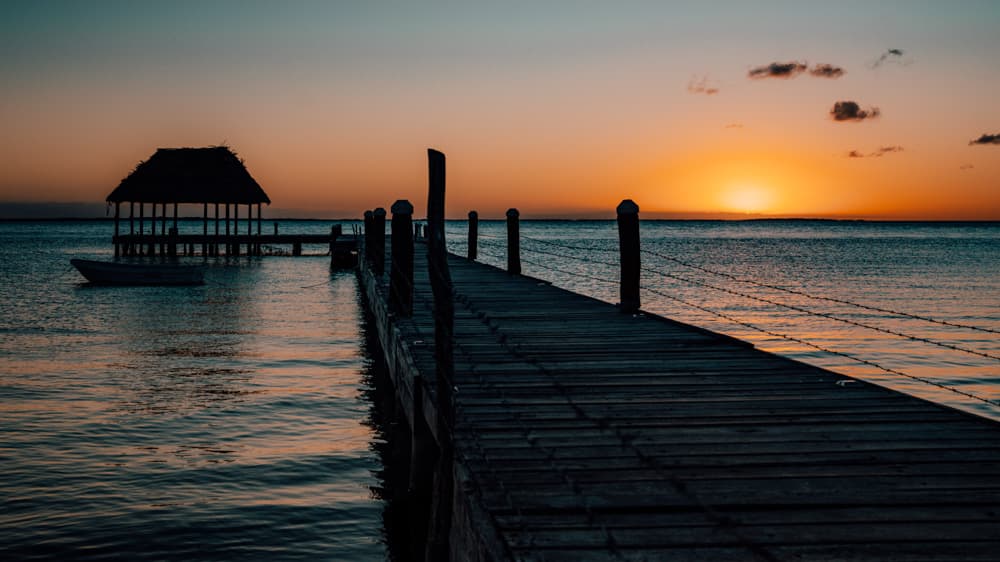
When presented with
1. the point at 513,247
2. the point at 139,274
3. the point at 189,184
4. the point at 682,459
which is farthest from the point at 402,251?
the point at 189,184

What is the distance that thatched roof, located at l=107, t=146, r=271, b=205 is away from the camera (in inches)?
1970

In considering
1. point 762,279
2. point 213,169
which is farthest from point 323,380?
point 213,169

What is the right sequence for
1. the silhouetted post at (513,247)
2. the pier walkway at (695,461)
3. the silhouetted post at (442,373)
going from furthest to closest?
the silhouetted post at (513,247), the silhouetted post at (442,373), the pier walkway at (695,461)

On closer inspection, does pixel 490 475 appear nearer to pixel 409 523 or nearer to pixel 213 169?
pixel 409 523

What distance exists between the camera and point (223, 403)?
11.8 meters

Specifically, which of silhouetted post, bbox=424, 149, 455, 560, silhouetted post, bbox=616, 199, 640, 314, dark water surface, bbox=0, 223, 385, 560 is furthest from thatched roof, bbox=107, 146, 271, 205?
silhouetted post, bbox=424, 149, 455, 560

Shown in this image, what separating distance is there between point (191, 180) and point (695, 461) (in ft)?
166

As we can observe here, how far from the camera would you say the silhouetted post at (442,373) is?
5109 mm

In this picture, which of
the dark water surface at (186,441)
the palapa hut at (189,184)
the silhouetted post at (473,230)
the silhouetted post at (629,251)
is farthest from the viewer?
the palapa hut at (189,184)

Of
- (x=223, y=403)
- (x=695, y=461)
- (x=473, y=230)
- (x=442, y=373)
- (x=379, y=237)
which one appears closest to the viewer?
(x=695, y=461)

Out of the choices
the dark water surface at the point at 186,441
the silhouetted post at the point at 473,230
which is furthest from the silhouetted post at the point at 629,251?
the silhouetted post at the point at 473,230

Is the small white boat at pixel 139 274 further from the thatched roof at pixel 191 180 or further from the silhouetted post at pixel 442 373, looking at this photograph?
the silhouetted post at pixel 442 373

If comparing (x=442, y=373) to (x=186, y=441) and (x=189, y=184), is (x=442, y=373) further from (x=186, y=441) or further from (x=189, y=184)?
(x=189, y=184)

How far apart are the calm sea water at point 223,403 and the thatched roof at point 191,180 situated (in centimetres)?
2168
